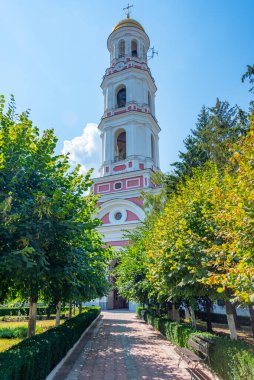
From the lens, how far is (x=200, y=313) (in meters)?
21.6

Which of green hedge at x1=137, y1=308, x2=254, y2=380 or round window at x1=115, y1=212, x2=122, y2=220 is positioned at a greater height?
round window at x1=115, y1=212, x2=122, y2=220

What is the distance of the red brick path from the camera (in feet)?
25.4

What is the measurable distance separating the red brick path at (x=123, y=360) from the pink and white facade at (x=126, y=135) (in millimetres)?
16029

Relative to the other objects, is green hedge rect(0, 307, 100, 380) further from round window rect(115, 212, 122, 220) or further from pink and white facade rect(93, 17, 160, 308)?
round window rect(115, 212, 122, 220)

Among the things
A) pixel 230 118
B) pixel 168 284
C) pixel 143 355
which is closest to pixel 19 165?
pixel 168 284

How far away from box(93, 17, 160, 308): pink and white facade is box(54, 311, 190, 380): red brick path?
16.0 metres

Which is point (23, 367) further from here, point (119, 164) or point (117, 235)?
point (119, 164)

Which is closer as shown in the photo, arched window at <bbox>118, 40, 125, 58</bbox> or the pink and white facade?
the pink and white facade

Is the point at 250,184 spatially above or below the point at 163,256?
above

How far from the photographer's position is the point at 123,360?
9445mm

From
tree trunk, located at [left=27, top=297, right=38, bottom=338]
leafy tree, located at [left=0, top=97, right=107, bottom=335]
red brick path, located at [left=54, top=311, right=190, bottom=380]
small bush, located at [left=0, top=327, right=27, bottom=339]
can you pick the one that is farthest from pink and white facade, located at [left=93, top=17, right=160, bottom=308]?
leafy tree, located at [left=0, top=97, right=107, bottom=335]

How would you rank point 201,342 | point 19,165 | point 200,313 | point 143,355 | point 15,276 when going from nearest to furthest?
1. point 15,276
2. point 19,165
3. point 201,342
4. point 143,355
5. point 200,313

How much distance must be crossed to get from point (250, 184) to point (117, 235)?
1027 inches

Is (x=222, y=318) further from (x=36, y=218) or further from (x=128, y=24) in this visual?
(x=128, y=24)
